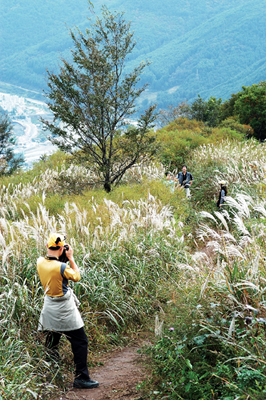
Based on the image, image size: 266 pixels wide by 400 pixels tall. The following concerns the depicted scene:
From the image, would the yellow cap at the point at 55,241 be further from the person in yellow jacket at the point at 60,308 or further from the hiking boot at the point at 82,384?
the hiking boot at the point at 82,384

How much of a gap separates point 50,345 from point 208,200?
27.5ft

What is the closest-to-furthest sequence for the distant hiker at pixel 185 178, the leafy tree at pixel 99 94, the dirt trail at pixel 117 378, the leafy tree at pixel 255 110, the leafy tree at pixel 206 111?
1. the dirt trail at pixel 117 378
2. the leafy tree at pixel 99 94
3. the distant hiker at pixel 185 178
4. the leafy tree at pixel 255 110
5. the leafy tree at pixel 206 111

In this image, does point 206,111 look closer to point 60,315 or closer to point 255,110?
point 255,110

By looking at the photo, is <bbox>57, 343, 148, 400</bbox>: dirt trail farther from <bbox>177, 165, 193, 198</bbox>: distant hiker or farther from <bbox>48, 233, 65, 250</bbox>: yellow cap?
<bbox>177, 165, 193, 198</bbox>: distant hiker

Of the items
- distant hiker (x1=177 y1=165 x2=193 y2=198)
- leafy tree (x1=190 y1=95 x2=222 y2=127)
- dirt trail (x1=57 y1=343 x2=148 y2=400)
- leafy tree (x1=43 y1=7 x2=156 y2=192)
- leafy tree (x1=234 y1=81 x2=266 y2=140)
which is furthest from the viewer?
leafy tree (x1=190 y1=95 x2=222 y2=127)

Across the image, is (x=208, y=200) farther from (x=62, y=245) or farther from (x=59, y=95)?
(x=62, y=245)

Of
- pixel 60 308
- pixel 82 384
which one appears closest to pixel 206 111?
pixel 60 308

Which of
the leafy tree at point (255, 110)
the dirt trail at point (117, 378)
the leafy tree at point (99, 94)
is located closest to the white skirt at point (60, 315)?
the dirt trail at point (117, 378)

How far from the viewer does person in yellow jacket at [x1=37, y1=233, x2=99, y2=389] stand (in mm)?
3451

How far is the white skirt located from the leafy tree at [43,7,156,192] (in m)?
7.31

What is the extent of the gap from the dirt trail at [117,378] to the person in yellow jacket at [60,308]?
0.10 metres

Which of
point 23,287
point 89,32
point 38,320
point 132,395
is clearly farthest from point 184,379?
point 89,32

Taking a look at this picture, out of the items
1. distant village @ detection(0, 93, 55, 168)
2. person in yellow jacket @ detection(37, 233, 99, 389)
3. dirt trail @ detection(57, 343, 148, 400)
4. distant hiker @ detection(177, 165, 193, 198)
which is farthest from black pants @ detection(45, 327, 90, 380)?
distant village @ detection(0, 93, 55, 168)

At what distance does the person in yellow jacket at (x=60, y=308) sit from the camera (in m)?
3.45
